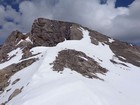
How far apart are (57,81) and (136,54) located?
44.0 metres

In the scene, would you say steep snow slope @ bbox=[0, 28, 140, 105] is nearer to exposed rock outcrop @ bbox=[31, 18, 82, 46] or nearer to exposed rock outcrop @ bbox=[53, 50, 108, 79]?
exposed rock outcrop @ bbox=[53, 50, 108, 79]

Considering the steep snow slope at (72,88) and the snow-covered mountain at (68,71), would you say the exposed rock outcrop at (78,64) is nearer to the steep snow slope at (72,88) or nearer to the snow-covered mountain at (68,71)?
the snow-covered mountain at (68,71)

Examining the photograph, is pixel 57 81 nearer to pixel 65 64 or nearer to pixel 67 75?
pixel 67 75

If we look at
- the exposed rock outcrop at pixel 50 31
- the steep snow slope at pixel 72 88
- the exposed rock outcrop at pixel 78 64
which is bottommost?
the steep snow slope at pixel 72 88

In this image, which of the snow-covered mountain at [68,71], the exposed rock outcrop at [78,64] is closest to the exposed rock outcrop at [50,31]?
the snow-covered mountain at [68,71]

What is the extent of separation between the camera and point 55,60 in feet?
133

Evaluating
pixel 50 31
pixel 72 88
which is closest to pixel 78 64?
pixel 72 88

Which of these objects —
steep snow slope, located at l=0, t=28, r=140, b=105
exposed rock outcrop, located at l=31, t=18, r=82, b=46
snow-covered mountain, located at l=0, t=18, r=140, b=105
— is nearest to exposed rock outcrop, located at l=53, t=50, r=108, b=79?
snow-covered mountain, located at l=0, t=18, r=140, b=105

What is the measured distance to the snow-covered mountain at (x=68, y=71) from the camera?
95.9ft

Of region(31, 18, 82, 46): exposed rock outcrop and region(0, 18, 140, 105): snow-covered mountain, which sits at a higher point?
region(31, 18, 82, 46): exposed rock outcrop

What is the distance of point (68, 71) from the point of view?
37719mm

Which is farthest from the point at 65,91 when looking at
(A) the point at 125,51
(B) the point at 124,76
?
(A) the point at 125,51

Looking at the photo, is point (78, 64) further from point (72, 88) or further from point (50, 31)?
point (50, 31)

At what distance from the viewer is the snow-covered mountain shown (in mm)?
29234
